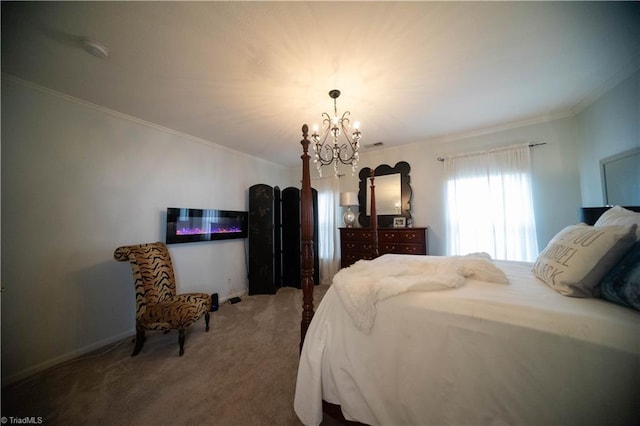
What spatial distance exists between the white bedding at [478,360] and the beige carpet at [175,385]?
0.47 meters

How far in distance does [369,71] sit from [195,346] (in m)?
3.16

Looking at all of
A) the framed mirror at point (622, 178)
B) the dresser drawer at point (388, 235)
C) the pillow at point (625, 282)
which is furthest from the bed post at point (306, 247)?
the framed mirror at point (622, 178)

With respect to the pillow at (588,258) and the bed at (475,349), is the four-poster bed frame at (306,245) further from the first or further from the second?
the pillow at (588,258)

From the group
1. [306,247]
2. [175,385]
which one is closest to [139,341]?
[175,385]

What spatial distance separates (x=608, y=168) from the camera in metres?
2.04

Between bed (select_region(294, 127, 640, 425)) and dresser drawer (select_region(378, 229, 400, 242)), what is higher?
dresser drawer (select_region(378, 229, 400, 242))

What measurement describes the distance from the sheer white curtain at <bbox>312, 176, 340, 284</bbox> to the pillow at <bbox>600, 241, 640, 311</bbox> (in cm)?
340

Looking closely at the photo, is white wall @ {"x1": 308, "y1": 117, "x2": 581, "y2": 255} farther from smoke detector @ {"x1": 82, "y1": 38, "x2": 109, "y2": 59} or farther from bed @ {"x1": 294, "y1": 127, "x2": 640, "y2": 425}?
smoke detector @ {"x1": 82, "y1": 38, "x2": 109, "y2": 59}

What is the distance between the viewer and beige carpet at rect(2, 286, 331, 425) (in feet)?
4.41

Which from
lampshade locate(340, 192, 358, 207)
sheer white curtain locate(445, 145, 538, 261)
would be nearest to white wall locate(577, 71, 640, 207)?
sheer white curtain locate(445, 145, 538, 261)

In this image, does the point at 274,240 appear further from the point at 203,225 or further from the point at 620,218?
the point at 620,218

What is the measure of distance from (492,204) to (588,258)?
2.25 m

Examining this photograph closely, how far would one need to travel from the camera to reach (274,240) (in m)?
3.87

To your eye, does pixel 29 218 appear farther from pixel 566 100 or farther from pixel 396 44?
pixel 566 100
